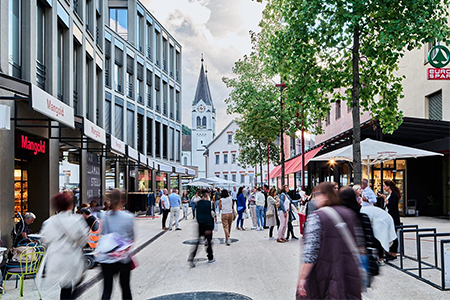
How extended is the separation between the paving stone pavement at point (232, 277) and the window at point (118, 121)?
1909 centimetres

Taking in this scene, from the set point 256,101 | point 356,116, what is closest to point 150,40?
point 256,101

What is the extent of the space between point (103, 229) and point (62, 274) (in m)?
0.87

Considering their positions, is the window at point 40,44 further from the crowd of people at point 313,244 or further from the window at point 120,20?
the window at point 120,20

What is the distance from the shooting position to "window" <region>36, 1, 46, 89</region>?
577 inches

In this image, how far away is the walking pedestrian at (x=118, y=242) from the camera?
597cm

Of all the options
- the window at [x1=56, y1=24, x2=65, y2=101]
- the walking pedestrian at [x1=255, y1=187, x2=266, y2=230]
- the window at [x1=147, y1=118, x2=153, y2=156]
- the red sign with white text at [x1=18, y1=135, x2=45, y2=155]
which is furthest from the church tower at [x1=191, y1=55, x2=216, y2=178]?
the red sign with white text at [x1=18, y1=135, x2=45, y2=155]

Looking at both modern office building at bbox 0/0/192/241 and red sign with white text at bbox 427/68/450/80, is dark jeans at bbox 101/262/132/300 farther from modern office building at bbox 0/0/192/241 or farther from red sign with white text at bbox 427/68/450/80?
red sign with white text at bbox 427/68/450/80

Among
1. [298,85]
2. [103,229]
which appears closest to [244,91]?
[298,85]

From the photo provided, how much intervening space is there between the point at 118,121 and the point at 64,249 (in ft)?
91.7

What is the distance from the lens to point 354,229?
4.41m

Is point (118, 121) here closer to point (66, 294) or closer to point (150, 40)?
point (150, 40)

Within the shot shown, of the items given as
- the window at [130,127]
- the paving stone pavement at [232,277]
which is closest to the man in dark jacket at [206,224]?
the paving stone pavement at [232,277]

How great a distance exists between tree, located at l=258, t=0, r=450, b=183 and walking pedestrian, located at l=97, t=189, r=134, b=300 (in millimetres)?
9677

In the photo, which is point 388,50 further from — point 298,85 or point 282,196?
point 282,196
